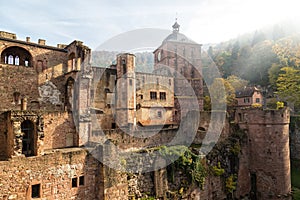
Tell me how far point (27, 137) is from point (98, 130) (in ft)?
20.4

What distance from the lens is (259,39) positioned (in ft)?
240

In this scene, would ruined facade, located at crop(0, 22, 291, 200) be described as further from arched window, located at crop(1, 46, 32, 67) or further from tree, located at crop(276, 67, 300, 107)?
tree, located at crop(276, 67, 300, 107)

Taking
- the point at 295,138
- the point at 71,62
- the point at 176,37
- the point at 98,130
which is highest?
the point at 176,37

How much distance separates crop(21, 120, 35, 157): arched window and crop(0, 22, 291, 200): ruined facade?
7cm

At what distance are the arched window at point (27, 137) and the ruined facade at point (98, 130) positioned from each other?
7 cm

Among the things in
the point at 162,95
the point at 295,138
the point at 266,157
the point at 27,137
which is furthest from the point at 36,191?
the point at 295,138

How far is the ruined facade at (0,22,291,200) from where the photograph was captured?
45.9 feet

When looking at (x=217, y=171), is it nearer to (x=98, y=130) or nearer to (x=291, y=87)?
(x=98, y=130)

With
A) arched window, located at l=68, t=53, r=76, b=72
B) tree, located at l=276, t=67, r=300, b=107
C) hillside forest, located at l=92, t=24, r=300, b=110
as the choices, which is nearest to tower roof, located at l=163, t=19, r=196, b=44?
hillside forest, located at l=92, t=24, r=300, b=110

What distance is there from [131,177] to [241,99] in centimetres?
3588

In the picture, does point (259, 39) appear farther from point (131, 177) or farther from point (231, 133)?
point (131, 177)

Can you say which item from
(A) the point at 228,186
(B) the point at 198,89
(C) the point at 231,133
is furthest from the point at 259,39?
(A) the point at 228,186

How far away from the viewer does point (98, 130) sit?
20.4 metres

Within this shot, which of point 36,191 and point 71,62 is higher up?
point 71,62
